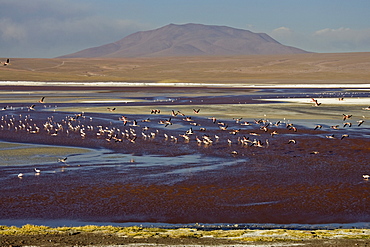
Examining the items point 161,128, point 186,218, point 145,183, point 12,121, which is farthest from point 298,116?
point 186,218

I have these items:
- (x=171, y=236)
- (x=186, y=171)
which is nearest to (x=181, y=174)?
(x=186, y=171)

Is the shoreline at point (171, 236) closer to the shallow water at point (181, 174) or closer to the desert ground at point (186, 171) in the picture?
the desert ground at point (186, 171)

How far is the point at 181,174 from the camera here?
22219 millimetres

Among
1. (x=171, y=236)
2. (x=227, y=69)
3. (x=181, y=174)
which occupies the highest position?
(x=227, y=69)

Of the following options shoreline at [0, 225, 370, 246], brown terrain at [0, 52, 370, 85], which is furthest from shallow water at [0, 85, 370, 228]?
brown terrain at [0, 52, 370, 85]

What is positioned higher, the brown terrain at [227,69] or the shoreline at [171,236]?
the brown terrain at [227,69]

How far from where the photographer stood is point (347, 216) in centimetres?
1656

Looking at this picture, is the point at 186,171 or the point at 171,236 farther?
the point at 186,171

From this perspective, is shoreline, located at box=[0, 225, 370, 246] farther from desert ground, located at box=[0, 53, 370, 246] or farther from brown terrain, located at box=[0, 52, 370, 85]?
brown terrain, located at box=[0, 52, 370, 85]

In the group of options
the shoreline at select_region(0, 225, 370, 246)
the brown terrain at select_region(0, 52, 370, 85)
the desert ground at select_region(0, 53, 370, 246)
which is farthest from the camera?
the brown terrain at select_region(0, 52, 370, 85)

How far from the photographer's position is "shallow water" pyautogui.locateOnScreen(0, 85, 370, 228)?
16984mm

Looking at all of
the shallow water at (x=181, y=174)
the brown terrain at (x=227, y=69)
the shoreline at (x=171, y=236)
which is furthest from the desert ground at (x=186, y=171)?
the brown terrain at (x=227, y=69)

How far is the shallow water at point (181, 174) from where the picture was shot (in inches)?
669

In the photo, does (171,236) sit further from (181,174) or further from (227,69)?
(227,69)
